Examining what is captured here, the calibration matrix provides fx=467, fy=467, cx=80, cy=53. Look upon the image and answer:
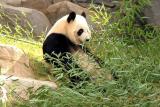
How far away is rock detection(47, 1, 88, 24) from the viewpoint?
9047 mm

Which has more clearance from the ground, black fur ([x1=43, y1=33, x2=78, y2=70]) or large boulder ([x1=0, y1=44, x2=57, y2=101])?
black fur ([x1=43, y1=33, x2=78, y2=70])

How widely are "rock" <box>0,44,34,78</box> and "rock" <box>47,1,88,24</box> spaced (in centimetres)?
515

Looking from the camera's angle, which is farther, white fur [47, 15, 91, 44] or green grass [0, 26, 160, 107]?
white fur [47, 15, 91, 44]

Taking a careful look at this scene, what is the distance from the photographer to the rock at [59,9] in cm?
905

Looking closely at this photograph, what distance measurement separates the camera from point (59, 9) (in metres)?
9.16

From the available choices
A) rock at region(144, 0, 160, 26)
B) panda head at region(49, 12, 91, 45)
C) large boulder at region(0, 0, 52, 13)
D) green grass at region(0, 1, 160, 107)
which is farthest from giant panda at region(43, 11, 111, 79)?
large boulder at region(0, 0, 52, 13)

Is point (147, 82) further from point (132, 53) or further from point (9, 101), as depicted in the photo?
point (9, 101)

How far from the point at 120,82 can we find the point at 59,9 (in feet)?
21.8

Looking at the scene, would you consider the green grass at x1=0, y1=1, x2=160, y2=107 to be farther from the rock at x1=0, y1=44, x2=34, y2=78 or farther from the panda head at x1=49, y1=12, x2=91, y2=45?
the panda head at x1=49, y1=12, x2=91, y2=45

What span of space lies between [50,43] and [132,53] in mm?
1298

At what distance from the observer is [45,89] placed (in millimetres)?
2736

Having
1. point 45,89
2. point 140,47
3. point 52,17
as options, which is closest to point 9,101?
point 45,89

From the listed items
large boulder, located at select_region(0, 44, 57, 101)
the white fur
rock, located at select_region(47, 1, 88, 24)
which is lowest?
rock, located at select_region(47, 1, 88, 24)

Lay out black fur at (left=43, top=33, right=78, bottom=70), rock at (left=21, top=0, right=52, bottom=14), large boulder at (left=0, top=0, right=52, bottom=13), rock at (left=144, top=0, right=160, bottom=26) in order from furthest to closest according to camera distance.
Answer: rock at (left=21, top=0, right=52, bottom=14)
large boulder at (left=0, top=0, right=52, bottom=13)
rock at (left=144, top=0, right=160, bottom=26)
black fur at (left=43, top=33, right=78, bottom=70)
